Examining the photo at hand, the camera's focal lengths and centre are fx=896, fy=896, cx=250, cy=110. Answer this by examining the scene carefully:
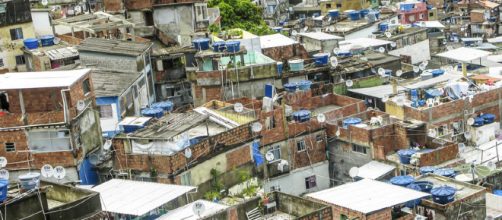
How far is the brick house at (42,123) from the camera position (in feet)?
122

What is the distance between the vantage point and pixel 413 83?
165 feet

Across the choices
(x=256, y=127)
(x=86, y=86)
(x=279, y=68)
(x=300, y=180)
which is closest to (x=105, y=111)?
(x=86, y=86)

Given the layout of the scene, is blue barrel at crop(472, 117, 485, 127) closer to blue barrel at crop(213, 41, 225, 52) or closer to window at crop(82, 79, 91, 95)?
blue barrel at crop(213, 41, 225, 52)

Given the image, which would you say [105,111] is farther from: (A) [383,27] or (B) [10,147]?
(A) [383,27]

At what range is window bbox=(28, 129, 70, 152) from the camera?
37438 mm

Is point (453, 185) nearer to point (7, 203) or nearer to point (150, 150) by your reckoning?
point (150, 150)

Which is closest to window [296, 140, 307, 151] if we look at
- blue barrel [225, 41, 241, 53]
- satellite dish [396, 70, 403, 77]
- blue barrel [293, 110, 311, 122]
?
blue barrel [293, 110, 311, 122]

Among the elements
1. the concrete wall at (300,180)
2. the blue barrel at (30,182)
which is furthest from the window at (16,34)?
the blue barrel at (30,182)

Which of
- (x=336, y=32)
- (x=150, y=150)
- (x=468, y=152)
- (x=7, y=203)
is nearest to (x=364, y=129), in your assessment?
(x=468, y=152)

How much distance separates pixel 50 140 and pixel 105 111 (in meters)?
5.47

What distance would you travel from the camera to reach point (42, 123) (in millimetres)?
37219

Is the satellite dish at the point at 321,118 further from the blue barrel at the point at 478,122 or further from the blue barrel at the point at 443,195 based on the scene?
the blue barrel at the point at 443,195

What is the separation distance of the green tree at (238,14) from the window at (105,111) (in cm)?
A: 2355

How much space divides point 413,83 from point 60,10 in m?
28.4
